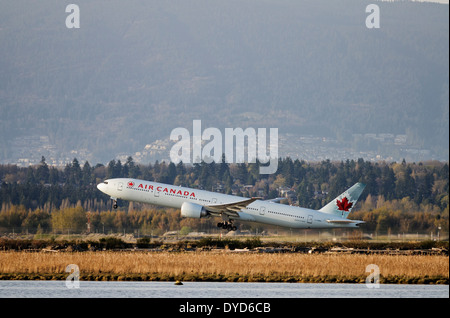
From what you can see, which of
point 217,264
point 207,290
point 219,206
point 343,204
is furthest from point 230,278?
point 343,204

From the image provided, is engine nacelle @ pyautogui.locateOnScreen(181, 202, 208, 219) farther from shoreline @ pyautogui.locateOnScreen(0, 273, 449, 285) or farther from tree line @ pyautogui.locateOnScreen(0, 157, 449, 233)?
Answer: tree line @ pyautogui.locateOnScreen(0, 157, 449, 233)

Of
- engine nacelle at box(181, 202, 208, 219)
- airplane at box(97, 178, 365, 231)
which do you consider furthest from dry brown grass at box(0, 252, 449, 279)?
airplane at box(97, 178, 365, 231)

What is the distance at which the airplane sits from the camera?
63.2m

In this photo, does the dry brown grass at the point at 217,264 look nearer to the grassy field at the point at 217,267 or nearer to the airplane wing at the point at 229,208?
the grassy field at the point at 217,267

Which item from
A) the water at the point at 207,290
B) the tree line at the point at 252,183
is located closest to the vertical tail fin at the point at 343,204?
the water at the point at 207,290

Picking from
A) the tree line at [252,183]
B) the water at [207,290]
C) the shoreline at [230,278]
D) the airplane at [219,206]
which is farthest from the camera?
the tree line at [252,183]

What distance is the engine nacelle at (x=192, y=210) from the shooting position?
61.2 m

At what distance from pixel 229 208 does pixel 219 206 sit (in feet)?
3.16

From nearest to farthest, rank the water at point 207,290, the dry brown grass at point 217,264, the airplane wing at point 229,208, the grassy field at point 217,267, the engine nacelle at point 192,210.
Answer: the water at point 207,290, the grassy field at point 217,267, the dry brown grass at point 217,264, the engine nacelle at point 192,210, the airplane wing at point 229,208

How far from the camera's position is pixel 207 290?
40719mm

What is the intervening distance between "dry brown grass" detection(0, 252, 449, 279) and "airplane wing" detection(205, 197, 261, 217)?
8729 mm

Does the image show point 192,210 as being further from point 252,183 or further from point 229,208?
point 252,183
